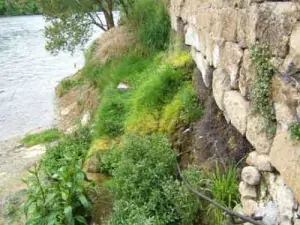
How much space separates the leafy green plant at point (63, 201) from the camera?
3.61 meters

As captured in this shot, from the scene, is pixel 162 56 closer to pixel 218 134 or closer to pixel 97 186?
pixel 97 186

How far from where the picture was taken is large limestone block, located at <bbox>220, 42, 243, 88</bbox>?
2.73 m

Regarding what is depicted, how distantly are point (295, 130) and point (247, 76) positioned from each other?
69cm

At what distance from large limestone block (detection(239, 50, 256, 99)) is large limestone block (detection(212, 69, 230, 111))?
322 mm

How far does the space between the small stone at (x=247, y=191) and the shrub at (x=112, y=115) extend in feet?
8.15

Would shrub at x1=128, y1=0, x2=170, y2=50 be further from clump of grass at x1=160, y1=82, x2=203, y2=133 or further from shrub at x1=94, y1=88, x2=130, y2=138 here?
clump of grass at x1=160, y1=82, x2=203, y2=133

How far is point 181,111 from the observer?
3.96 meters

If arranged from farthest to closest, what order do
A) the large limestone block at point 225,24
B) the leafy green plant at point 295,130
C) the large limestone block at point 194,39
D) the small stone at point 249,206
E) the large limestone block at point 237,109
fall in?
the large limestone block at point 194,39, the large limestone block at point 225,24, the large limestone block at point 237,109, the small stone at point 249,206, the leafy green plant at point 295,130

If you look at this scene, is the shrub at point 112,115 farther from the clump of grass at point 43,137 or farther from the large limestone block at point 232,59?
the clump of grass at point 43,137

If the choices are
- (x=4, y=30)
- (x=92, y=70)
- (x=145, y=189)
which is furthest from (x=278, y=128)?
(x=4, y=30)

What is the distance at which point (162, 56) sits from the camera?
20.0 ft

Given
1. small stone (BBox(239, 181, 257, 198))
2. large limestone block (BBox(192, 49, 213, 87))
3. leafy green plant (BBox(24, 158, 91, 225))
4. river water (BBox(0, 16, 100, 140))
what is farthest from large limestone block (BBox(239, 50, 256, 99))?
river water (BBox(0, 16, 100, 140))

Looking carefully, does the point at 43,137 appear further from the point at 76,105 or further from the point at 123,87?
the point at 123,87

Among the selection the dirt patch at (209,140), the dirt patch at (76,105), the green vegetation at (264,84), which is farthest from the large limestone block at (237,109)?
the dirt patch at (76,105)
